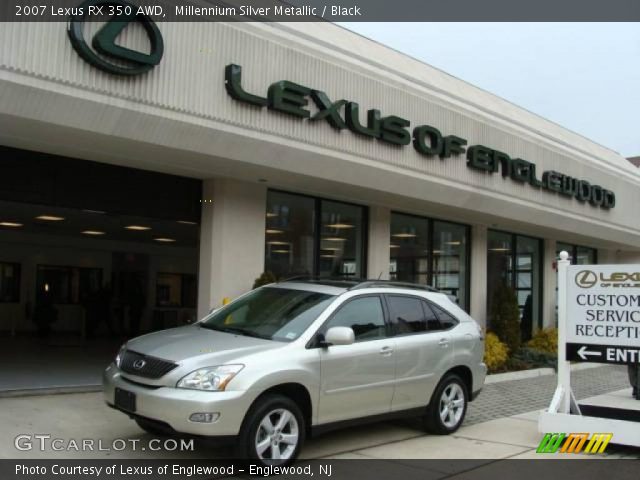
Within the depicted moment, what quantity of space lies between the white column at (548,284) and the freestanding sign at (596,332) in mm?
11117

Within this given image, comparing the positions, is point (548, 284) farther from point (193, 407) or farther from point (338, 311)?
point (193, 407)

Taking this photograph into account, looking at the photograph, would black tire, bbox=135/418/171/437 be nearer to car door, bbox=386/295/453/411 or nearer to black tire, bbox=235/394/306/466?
black tire, bbox=235/394/306/466

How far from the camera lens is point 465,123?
44.9 ft

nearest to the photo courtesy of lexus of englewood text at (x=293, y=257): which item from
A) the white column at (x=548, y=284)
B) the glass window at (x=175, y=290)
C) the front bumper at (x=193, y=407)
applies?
the front bumper at (x=193, y=407)

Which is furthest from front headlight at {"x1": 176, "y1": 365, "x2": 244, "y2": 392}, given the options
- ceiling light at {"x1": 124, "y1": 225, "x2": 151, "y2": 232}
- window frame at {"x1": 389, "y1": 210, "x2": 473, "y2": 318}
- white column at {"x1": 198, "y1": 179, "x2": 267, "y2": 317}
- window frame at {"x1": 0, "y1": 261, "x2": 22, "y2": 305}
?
window frame at {"x1": 0, "y1": 261, "x2": 22, "y2": 305}

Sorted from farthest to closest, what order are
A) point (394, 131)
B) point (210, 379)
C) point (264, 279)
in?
point (394, 131) < point (264, 279) < point (210, 379)

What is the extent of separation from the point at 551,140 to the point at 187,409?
13.7 metres

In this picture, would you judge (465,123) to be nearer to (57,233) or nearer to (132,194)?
(132,194)

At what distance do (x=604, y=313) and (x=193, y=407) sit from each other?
495 centimetres

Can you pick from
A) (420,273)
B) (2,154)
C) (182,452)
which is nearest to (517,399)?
(420,273)

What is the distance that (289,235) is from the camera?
1199 centimetres

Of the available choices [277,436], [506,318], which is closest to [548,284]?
[506,318]

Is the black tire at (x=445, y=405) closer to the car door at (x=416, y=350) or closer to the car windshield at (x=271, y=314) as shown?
the car door at (x=416, y=350)

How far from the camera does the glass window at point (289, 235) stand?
11663 millimetres
